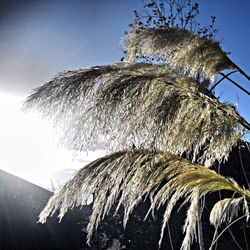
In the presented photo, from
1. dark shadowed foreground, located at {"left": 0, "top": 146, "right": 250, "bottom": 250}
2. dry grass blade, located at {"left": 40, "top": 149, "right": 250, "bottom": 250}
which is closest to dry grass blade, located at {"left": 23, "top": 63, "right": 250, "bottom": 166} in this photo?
dry grass blade, located at {"left": 40, "top": 149, "right": 250, "bottom": 250}

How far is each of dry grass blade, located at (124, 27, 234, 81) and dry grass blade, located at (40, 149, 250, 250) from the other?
0.48 metres

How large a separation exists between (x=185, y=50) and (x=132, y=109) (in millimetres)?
464

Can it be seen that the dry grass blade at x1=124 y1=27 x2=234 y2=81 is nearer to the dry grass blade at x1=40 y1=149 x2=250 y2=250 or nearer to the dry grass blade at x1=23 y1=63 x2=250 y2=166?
the dry grass blade at x1=23 y1=63 x2=250 y2=166

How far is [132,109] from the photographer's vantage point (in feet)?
6.03

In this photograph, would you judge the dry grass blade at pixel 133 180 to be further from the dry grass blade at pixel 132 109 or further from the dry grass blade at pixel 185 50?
the dry grass blade at pixel 185 50

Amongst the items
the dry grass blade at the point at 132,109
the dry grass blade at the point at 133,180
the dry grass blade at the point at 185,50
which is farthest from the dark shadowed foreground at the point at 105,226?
the dry grass blade at the point at 132,109

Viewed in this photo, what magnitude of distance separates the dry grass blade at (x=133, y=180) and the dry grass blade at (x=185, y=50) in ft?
1.56

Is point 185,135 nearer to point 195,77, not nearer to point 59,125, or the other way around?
point 195,77

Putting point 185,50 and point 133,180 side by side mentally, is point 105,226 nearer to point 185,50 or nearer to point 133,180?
point 133,180

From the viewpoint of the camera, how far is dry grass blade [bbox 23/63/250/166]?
1808 millimetres

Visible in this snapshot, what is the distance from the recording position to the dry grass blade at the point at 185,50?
80.8 inches

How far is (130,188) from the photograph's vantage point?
6.72 ft

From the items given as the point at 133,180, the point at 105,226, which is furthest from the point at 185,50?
the point at 105,226

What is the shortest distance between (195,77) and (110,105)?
55 centimetres
